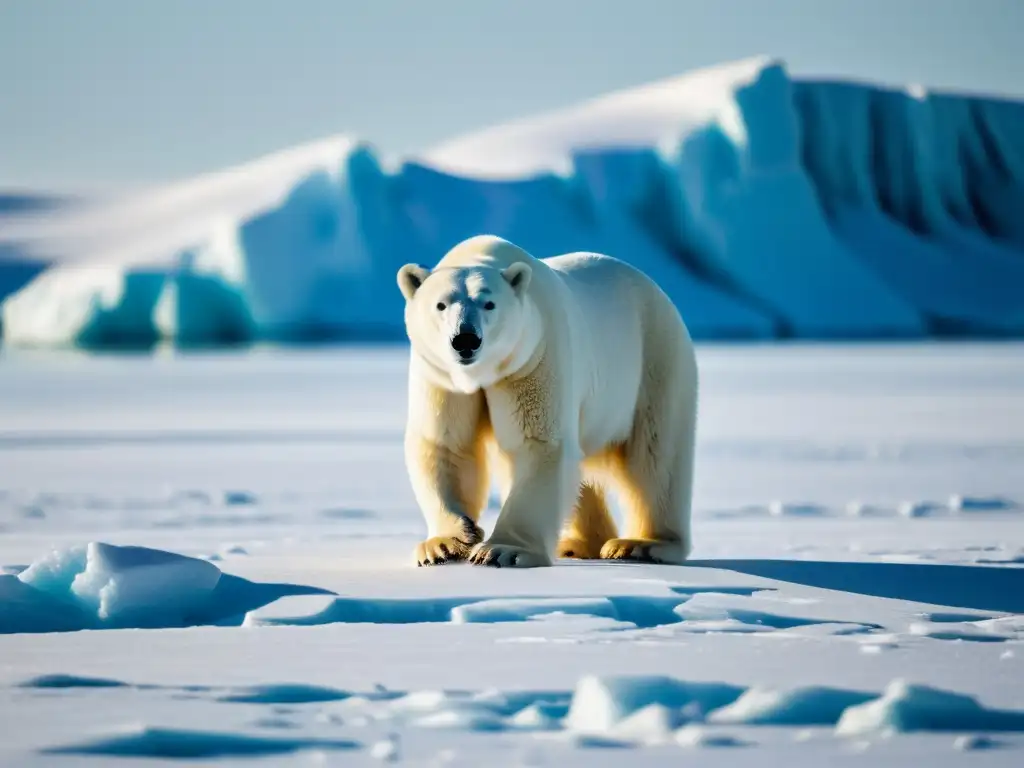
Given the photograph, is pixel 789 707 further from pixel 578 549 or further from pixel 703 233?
pixel 703 233

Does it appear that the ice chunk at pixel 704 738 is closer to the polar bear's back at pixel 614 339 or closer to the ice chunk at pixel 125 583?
the ice chunk at pixel 125 583

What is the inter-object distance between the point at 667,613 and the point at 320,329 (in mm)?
25593

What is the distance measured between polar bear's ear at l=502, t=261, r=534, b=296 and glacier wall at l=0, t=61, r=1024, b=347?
22.3 m

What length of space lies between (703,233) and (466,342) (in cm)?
2773

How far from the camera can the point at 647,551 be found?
13.3ft

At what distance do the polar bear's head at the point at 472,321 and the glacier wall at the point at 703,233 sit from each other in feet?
73.2

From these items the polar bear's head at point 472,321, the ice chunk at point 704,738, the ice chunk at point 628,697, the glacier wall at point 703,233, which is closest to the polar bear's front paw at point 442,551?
the polar bear's head at point 472,321

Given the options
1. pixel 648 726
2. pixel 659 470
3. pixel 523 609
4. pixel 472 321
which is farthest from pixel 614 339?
pixel 648 726

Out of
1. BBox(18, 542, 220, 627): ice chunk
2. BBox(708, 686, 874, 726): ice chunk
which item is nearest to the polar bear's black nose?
BBox(18, 542, 220, 627): ice chunk

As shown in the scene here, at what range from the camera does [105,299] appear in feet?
84.4

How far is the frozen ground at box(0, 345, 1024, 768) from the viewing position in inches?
79.6

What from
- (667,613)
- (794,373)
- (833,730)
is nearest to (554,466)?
(667,613)

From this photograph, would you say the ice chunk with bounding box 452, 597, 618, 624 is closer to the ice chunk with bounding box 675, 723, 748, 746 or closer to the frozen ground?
the frozen ground

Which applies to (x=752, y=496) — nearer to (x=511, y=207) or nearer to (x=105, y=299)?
(x=105, y=299)
